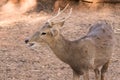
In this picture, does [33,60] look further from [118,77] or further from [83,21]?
[83,21]

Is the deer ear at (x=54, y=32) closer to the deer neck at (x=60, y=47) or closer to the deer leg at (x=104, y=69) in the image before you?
the deer neck at (x=60, y=47)

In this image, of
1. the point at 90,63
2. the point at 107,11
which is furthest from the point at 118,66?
the point at 107,11

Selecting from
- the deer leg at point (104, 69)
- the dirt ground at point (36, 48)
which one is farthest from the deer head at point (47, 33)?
the deer leg at point (104, 69)

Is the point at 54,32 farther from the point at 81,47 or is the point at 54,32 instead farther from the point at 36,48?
the point at 36,48

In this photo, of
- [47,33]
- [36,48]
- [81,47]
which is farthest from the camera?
[36,48]

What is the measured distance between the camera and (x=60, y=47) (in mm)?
5805

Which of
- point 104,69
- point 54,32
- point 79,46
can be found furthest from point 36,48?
point 54,32

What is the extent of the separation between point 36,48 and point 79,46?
7.46ft

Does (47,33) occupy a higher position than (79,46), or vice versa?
(47,33)

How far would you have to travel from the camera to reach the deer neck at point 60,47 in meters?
5.74

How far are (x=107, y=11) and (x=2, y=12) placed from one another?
12.3 ft

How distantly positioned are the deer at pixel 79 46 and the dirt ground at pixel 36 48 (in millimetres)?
232

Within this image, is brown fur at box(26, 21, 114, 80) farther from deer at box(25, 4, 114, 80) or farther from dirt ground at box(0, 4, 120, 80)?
dirt ground at box(0, 4, 120, 80)

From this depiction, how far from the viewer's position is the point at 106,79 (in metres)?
6.95
